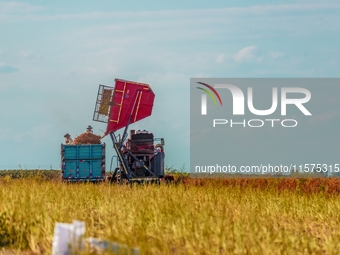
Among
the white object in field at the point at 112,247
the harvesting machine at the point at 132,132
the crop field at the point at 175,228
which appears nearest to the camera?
the white object in field at the point at 112,247

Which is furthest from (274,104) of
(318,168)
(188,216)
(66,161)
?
(188,216)

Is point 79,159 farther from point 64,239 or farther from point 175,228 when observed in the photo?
point 64,239

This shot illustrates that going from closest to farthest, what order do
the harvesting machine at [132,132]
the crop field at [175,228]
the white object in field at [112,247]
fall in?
the white object in field at [112,247], the crop field at [175,228], the harvesting machine at [132,132]

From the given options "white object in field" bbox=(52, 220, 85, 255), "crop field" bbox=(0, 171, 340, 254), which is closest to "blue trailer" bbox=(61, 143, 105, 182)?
"crop field" bbox=(0, 171, 340, 254)

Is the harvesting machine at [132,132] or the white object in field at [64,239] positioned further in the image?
the harvesting machine at [132,132]

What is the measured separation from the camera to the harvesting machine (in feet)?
83.4

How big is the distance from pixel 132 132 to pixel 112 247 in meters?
17.5

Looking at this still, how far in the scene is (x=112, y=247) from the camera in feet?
27.0

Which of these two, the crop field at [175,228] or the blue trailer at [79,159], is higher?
the blue trailer at [79,159]

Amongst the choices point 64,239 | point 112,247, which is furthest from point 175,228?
point 64,239

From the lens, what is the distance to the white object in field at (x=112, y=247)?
8047 millimetres

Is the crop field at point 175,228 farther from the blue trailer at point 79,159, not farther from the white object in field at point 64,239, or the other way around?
the blue trailer at point 79,159

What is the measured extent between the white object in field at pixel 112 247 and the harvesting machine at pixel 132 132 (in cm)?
1696

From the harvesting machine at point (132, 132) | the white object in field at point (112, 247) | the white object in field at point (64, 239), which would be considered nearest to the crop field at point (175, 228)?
the white object in field at point (112, 247)
